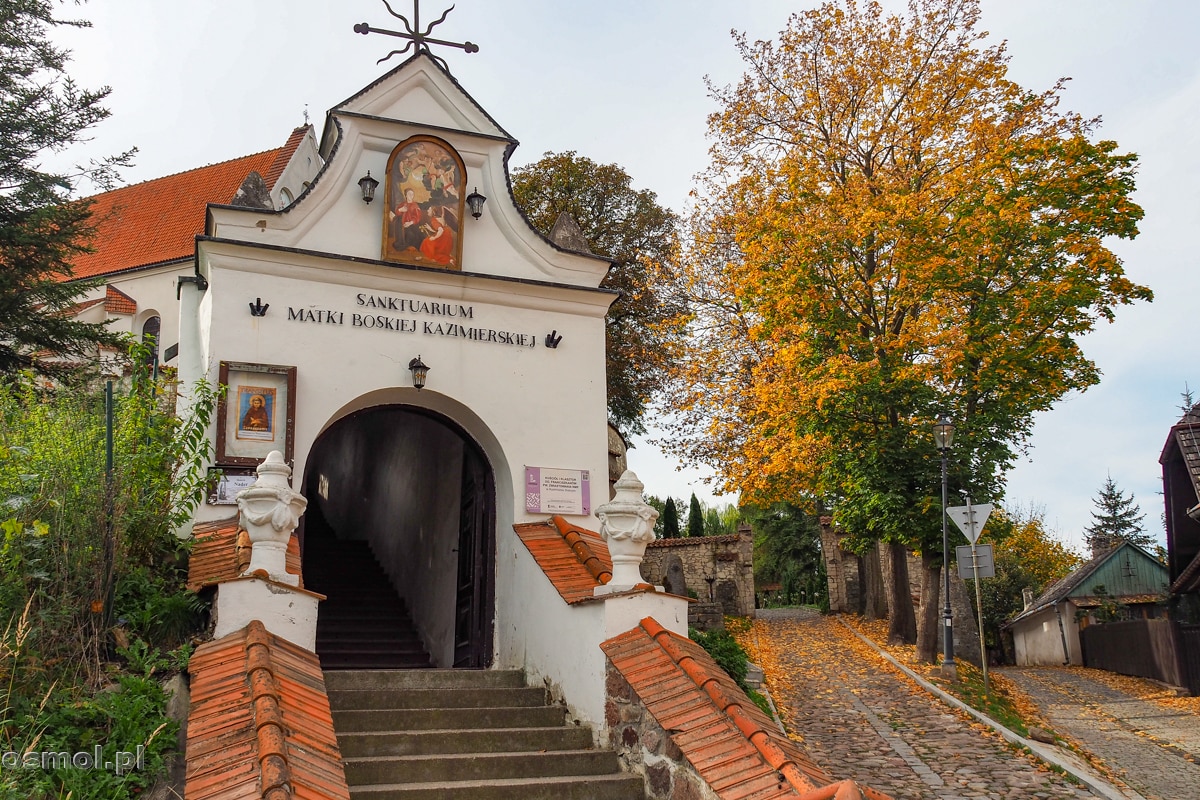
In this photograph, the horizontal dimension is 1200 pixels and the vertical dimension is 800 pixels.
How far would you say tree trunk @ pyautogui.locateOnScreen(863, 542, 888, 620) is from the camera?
26.2m

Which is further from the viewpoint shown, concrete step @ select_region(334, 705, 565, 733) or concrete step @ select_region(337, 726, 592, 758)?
concrete step @ select_region(334, 705, 565, 733)

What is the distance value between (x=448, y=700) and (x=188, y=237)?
25.5 metres

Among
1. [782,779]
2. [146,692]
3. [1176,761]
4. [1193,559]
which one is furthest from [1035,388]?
[146,692]

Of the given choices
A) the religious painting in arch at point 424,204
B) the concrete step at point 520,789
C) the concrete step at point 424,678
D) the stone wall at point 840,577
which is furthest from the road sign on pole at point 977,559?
the stone wall at point 840,577

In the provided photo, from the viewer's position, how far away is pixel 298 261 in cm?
999

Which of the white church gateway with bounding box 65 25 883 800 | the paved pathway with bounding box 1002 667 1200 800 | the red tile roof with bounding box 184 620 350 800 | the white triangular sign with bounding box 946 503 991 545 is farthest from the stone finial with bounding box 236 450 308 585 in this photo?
the white triangular sign with bounding box 946 503 991 545

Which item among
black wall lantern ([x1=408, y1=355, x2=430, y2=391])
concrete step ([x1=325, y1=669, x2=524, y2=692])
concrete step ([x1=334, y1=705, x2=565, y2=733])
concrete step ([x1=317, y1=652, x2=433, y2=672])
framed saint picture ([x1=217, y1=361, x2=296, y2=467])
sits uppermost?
black wall lantern ([x1=408, y1=355, x2=430, y2=391])

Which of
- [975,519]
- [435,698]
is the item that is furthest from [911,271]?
[435,698]

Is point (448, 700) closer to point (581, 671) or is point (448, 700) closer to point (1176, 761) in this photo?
point (581, 671)

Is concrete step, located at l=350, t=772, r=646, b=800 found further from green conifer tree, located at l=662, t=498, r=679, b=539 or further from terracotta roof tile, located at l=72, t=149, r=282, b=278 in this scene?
green conifer tree, located at l=662, t=498, r=679, b=539

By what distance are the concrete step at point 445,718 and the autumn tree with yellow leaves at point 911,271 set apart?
9749 mm

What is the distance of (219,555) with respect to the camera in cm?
811

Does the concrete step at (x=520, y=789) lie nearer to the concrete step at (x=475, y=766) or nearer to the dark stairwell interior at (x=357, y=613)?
the concrete step at (x=475, y=766)

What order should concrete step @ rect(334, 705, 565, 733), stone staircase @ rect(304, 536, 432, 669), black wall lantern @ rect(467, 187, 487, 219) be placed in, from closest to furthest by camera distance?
concrete step @ rect(334, 705, 565, 733) → black wall lantern @ rect(467, 187, 487, 219) → stone staircase @ rect(304, 536, 432, 669)
